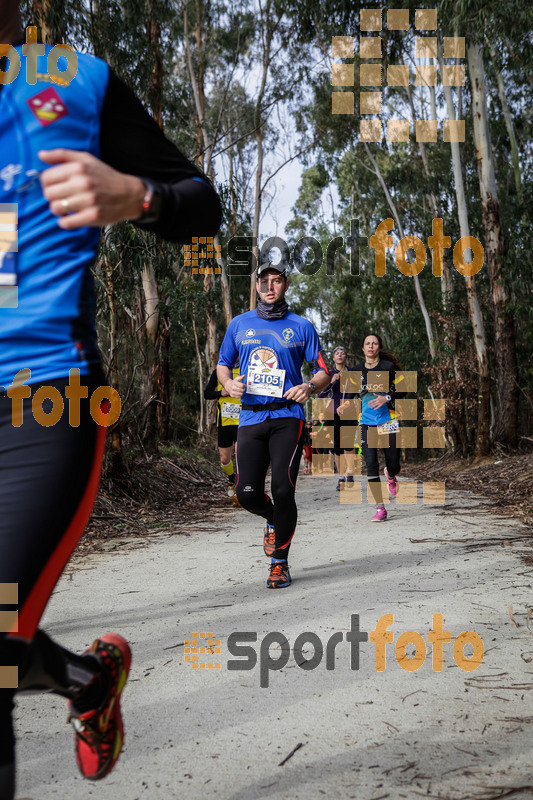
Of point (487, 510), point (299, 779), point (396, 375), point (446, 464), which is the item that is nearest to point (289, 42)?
point (446, 464)

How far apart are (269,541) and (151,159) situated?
4.08 m

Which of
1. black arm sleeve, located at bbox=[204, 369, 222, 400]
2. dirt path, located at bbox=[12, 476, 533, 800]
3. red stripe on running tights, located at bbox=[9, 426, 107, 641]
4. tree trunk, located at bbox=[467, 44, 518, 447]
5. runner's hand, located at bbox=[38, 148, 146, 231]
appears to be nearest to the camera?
runner's hand, located at bbox=[38, 148, 146, 231]

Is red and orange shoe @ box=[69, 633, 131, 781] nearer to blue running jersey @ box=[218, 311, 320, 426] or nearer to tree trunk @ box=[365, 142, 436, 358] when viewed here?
blue running jersey @ box=[218, 311, 320, 426]

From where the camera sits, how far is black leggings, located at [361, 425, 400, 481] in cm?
871

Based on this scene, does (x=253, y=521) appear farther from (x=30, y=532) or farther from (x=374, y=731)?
(x=30, y=532)

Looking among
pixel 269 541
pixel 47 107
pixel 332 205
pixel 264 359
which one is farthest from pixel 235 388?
pixel 332 205

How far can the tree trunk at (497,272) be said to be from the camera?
15.8 meters

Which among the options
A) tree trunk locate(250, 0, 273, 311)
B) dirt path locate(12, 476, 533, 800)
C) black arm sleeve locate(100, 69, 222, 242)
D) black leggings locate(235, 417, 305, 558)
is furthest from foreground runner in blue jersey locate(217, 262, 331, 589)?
tree trunk locate(250, 0, 273, 311)

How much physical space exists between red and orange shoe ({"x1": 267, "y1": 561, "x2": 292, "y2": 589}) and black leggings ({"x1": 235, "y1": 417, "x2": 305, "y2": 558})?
0.22 feet

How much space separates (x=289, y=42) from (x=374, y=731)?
22.5m

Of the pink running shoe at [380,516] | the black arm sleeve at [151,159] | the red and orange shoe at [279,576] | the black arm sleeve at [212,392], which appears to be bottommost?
the pink running shoe at [380,516]

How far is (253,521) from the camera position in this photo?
8539 mm

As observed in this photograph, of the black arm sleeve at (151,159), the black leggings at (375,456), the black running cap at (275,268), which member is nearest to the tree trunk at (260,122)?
the black leggings at (375,456)

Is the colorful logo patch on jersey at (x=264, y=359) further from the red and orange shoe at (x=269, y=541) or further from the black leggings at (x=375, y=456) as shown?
the black leggings at (x=375, y=456)
